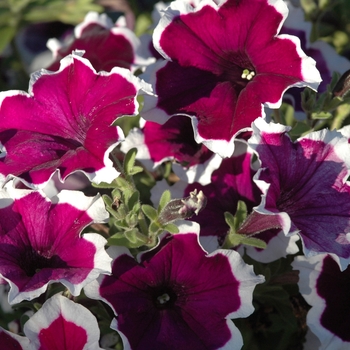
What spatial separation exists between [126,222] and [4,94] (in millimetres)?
360

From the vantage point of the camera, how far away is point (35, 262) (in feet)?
4.09

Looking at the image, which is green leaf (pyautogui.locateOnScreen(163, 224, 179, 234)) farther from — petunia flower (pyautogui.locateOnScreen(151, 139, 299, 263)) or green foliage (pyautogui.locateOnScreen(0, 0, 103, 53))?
green foliage (pyautogui.locateOnScreen(0, 0, 103, 53))

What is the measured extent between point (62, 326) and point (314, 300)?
503 millimetres

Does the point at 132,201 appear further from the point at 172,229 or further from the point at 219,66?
the point at 219,66

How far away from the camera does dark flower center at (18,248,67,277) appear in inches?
47.5

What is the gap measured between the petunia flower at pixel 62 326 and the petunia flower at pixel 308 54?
29.5 inches

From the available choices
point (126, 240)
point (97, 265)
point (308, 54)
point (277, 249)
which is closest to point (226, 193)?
point (277, 249)

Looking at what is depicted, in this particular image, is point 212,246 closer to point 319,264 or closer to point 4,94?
point 319,264

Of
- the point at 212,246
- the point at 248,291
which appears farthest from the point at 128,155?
the point at 248,291

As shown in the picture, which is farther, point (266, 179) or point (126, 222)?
point (126, 222)

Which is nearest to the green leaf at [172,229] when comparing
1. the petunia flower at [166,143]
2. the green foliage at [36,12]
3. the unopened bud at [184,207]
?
the unopened bud at [184,207]

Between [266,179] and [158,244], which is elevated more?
[266,179]

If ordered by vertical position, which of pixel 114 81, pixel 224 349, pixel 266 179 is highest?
pixel 114 81

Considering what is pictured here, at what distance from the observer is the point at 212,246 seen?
132cm
